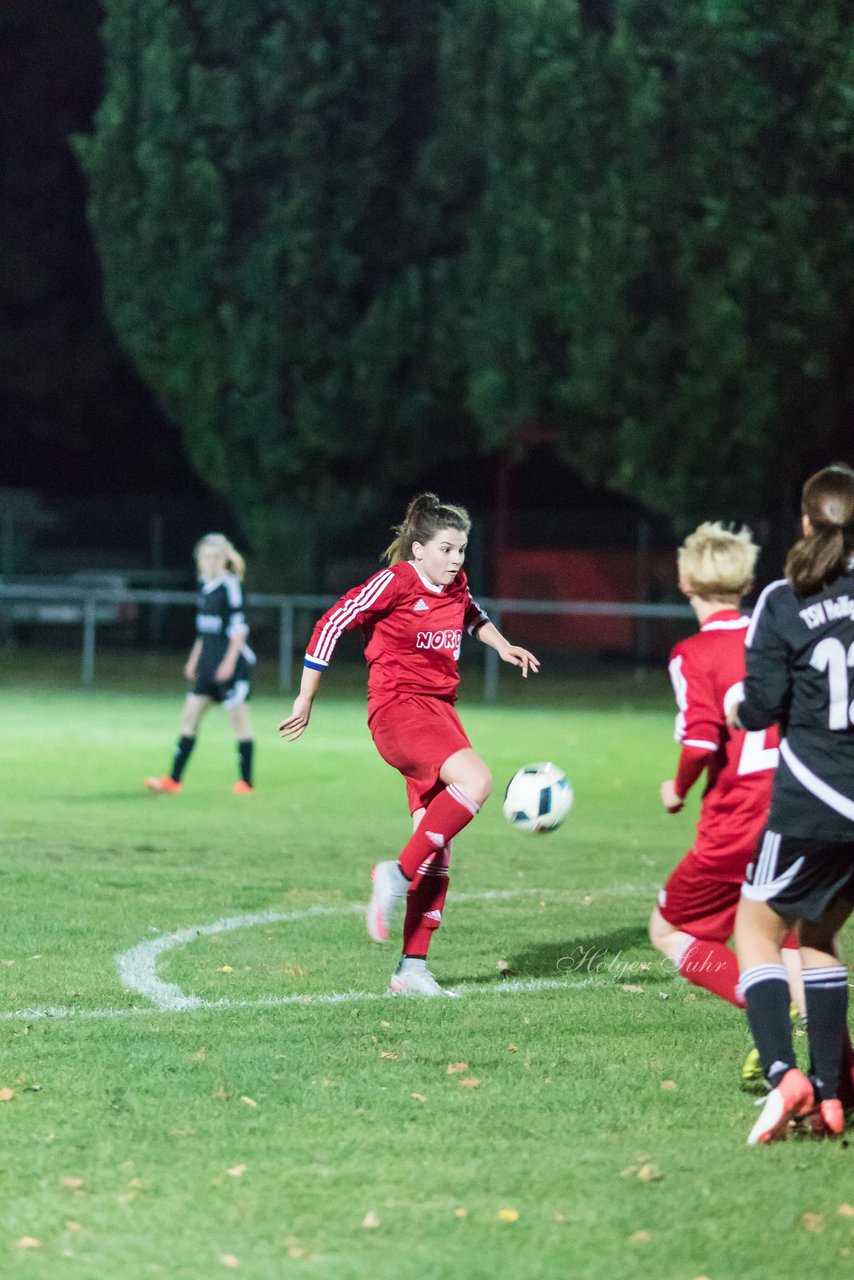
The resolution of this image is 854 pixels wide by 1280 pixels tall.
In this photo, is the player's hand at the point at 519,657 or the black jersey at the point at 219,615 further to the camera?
the black jersey at the point at 219,615

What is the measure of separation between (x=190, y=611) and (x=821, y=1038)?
2872cm

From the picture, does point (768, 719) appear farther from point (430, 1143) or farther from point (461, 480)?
point (461, 480)

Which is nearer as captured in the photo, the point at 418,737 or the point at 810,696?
the point at 810,696

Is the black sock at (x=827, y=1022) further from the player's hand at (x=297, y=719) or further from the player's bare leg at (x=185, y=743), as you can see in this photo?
the player's bare leg at (x=185, y=743)

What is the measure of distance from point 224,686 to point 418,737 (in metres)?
6.39

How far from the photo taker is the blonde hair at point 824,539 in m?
4.84

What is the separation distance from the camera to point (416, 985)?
22.3 feet

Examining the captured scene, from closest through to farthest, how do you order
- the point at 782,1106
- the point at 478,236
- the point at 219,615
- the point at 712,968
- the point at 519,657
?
the point at 782,1106 < the point at 712,968 < the point at 519,657 < the point at 219,615 < the point at 478,236

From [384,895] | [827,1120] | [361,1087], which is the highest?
[384,895]

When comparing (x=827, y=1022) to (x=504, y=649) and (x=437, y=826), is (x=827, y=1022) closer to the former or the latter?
(x=437, y=826)

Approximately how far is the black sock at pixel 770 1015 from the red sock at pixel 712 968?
97cm

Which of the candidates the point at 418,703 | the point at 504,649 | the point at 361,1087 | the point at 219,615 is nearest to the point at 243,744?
the point at 219,615

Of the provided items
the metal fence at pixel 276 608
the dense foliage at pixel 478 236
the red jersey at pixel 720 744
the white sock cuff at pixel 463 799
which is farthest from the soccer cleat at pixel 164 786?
the dense foliage at pixel 478 236

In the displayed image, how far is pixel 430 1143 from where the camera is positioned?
193 inches
